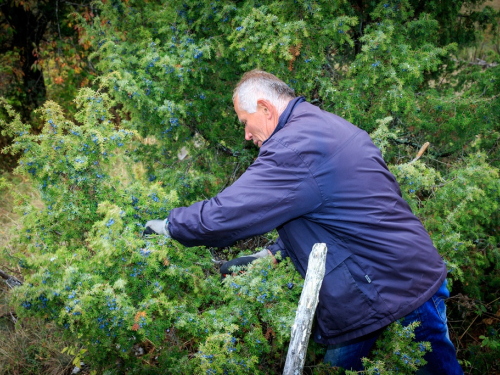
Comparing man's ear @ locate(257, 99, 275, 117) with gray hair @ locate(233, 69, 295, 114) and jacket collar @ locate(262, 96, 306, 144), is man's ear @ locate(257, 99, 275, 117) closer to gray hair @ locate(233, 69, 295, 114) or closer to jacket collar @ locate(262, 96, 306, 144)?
gray hair @ locate(233, 69, 295, 114)

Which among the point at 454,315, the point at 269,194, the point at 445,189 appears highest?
the point at 269,194

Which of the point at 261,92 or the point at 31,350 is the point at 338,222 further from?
the point at 31,350

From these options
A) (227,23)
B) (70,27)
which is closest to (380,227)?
(227,23)

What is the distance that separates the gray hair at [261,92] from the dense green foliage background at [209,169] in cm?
76

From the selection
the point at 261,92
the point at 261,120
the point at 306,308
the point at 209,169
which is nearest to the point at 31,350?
the point at 209,169

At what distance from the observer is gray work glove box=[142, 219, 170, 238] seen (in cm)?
198

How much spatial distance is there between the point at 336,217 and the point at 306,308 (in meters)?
0.48

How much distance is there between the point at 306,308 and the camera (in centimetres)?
180

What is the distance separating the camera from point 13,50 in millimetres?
7434

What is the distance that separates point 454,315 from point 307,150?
3.38m

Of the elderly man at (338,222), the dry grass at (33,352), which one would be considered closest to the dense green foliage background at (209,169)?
the elderly man at (338,222)

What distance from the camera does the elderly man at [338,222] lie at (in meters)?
1.77

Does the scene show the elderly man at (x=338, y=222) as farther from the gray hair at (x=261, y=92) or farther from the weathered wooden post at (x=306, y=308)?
the weathered wooden post at (x=306, y=308)

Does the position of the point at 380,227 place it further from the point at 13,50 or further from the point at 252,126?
the point at 13,50
